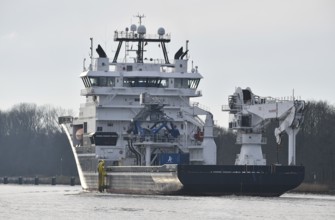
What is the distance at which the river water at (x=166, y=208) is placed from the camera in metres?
78.8

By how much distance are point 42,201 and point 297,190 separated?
2520 centimetres

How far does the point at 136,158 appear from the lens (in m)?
106

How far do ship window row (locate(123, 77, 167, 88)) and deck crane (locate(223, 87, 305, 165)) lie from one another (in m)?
10.1

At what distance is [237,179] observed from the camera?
9444cm

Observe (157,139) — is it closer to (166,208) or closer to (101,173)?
(101,173)

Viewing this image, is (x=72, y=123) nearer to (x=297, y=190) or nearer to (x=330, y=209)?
(x=297, y=190)

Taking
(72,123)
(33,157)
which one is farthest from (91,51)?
(33,157)

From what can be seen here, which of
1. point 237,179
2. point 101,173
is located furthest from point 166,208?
point 101,173

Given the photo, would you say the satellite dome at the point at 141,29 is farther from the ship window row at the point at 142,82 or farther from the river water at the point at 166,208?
the river water at the point at 166,208

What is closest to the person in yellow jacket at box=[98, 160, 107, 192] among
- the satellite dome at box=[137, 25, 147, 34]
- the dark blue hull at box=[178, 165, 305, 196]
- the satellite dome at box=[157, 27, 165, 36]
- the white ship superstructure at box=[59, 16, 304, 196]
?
the white ship superstructure at box=[59, 16, 304, 196]

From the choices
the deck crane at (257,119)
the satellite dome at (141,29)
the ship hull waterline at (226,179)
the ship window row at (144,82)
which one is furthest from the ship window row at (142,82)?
the ship hull waterline at (226,179)

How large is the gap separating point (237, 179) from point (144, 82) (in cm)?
1795

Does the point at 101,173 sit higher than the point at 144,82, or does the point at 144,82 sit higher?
the point at 144,82

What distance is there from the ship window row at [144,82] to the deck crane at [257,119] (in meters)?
10.1
